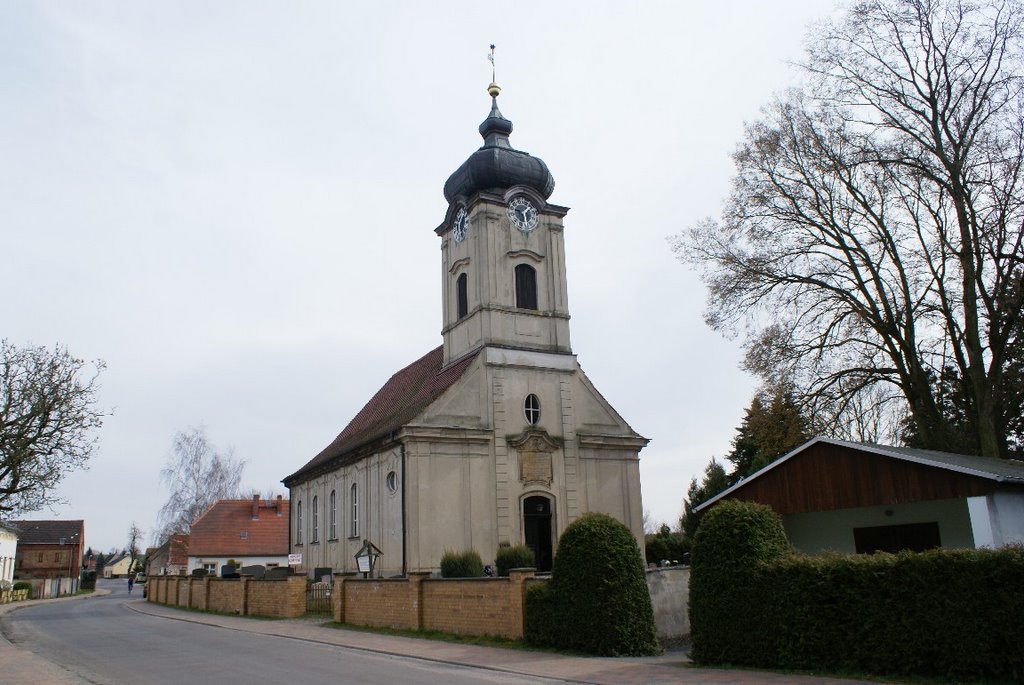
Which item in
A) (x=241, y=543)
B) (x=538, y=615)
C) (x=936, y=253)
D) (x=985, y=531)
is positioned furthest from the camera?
(x=241, y=543)

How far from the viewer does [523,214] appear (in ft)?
111

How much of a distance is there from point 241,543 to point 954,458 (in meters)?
50.9

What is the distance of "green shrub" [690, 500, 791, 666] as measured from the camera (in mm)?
14336

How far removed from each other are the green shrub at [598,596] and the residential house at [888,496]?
428 cm

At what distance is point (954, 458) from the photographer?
1991 cm

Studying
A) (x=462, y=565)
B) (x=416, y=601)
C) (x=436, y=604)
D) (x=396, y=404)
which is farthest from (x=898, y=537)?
(x=396, y=404)

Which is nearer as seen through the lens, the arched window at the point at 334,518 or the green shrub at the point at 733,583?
the green shrub at the point at 733,583

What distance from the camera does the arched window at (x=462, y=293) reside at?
3416 centimetres

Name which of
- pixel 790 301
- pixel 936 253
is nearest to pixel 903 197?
pixel 936 253

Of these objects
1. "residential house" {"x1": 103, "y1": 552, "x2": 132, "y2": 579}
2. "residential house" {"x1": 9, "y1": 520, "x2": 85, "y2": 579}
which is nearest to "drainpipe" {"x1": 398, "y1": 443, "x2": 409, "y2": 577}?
"residential house" {"x1": 9, "y1": 520, "x2": 85, "y2": 579}

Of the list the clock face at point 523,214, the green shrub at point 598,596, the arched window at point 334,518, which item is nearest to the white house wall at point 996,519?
the green shrub at point 598,596

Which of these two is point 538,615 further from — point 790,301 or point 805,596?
point 790,301

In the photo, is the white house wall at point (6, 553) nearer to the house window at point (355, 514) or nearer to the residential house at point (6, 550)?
the residential house at point (6, 550)

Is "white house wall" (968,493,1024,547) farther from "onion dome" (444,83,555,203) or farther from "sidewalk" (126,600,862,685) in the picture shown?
"onion dome" (444,83,555,203)
